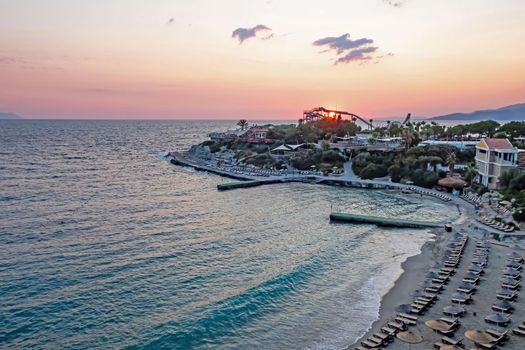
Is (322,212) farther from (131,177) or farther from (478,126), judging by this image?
(478,126)

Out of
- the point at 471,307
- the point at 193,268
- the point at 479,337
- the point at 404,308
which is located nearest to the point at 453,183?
the point at 471,307

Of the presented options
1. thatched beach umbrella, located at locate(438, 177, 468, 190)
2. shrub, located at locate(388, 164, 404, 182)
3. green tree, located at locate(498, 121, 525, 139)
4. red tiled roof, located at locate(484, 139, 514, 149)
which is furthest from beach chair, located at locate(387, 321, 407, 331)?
green tree, located at locate(498, 121, 525, 139)

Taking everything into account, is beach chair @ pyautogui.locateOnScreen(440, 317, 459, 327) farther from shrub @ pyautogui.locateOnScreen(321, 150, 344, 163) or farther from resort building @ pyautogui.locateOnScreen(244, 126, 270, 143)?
resort building @ pyautogui.locateOnScreen(244, 126, 270, 143)

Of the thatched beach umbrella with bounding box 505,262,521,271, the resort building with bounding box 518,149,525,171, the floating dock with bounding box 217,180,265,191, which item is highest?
the resort building with bounding box 518,149,525,171

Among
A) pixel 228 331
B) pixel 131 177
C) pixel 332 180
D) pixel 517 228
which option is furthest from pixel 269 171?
pixel 228 331

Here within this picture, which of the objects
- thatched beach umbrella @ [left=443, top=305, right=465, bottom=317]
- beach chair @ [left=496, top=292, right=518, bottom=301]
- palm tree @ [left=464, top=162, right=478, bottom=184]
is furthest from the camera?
palm tree @ [left=464, top=162, right=478, bottom=184]

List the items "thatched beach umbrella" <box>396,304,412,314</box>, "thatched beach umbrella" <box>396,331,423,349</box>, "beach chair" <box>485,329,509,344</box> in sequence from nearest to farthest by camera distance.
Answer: "thatched beach umbrella" <box>396,331,423,349</box>
"beach chair" <box>485,329,509,344</box>
"thatched beach umbrella" <box>396,304,412,314</box>

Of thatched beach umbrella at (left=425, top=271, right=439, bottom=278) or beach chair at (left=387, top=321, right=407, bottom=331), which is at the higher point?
thatched beach umbrella at (left=425, top=271, right=439, bottom=278)
